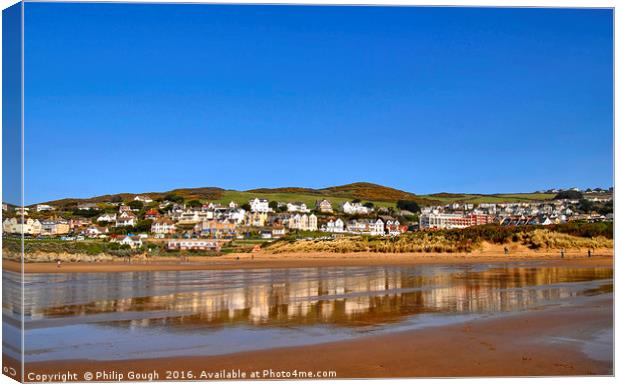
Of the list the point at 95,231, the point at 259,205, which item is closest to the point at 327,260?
the point at 259,205

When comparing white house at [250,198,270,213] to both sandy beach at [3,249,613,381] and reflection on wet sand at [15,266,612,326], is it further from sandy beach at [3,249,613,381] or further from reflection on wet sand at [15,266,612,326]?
sandy beach at [3,249,613,381]

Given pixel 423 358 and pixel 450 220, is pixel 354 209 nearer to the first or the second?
pixel 450 220

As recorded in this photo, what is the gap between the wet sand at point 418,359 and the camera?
5695mm

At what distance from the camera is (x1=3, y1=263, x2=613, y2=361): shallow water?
6.61 m

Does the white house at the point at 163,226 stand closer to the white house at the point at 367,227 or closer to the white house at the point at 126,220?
the white house at the point at 126,220

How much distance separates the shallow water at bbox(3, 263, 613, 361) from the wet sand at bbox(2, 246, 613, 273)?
6.09m

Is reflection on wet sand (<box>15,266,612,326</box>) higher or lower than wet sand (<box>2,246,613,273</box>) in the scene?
higher

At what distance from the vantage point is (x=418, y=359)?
5.99 metres

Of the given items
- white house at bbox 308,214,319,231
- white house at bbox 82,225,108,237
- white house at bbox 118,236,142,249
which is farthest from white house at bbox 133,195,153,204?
white house at bbox 308,214,319,231

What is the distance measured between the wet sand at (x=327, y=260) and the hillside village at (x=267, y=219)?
49.7 inches

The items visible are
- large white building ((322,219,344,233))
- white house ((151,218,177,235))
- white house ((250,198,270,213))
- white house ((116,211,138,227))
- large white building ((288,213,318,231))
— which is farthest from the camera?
large white building ((322,219,344,233))

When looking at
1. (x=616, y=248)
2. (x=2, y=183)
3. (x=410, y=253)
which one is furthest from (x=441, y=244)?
(x=2, y=183)

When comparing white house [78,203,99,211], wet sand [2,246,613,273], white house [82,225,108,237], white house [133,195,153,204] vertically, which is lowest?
wet sand [2,246,613,273]

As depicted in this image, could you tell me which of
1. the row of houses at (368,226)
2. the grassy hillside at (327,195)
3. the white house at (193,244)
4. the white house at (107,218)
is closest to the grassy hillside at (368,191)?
the grassy hillside at (327,195)
